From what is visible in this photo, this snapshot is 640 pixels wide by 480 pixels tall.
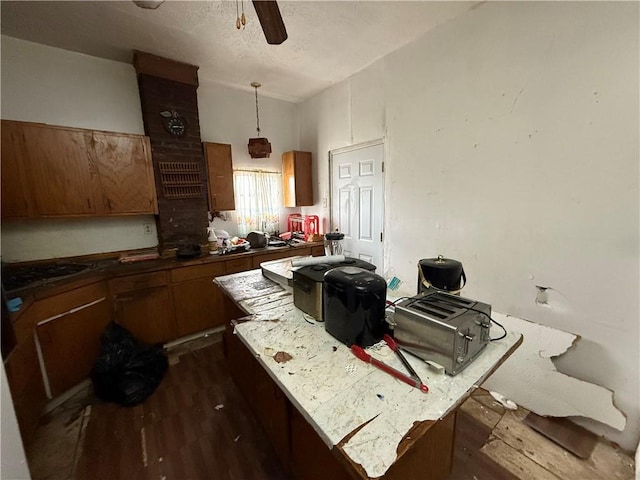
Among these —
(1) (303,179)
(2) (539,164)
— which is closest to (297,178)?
(1) (303,179)

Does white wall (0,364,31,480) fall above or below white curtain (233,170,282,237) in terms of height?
below

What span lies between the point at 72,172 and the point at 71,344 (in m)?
1.40

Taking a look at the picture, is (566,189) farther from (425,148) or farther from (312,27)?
(312,27)

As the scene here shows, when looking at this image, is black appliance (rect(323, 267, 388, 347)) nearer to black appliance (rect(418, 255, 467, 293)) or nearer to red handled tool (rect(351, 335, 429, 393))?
red handled tool (rect(351, 335, 429, 393))

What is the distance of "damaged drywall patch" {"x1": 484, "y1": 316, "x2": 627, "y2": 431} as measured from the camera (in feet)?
5.05

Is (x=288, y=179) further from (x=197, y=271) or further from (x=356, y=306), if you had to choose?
(x=356, y=306)

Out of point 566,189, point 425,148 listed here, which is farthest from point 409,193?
point 566,189

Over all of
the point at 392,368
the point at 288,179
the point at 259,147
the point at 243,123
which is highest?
the point at 243,123

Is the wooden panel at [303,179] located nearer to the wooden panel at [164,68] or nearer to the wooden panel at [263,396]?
the wooden panel at [164,68]

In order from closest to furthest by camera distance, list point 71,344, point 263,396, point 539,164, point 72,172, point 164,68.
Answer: point 263,396 < point 539,164 < point 71,344 < point 72,172 < point 164,68

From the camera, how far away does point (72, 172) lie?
7.22 feet

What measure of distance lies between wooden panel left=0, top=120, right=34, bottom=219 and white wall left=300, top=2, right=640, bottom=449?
3.13m

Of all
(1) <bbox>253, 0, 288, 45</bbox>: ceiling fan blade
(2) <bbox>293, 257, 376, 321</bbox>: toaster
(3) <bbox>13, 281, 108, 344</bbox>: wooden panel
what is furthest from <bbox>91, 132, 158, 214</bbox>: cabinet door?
(2) <bbox>293, 257, 376, 321</bbox>: toaster

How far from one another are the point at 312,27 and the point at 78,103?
2242 millimetres
